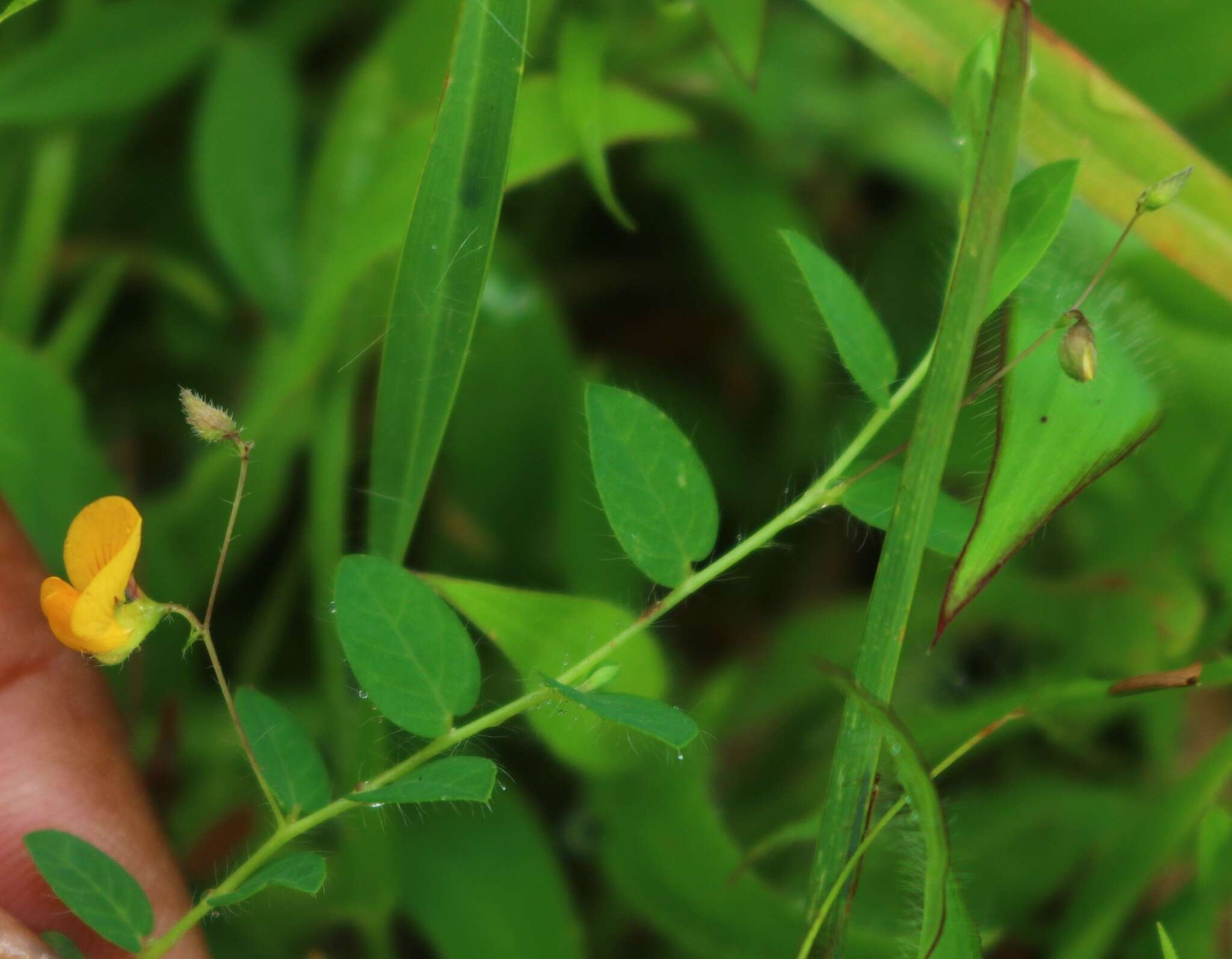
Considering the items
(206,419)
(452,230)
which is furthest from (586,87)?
(206,419)

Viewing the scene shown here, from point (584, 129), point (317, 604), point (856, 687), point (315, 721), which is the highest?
point (584, 129)

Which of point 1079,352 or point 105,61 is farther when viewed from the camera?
point 105,61

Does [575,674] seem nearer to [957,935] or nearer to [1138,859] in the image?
[957,935]

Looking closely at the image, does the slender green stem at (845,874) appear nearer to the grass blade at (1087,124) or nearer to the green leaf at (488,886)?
the green leaf at (488,886)

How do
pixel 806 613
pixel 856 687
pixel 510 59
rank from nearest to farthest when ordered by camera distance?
1. pixel 856 687
2. pixel 510 59
3. pixel 806 613

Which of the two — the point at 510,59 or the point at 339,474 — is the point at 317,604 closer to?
the point at 339,474

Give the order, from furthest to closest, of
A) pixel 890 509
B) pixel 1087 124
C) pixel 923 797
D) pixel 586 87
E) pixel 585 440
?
pixel 585 440 < pixel 586 87 < pixel 1087 124 < pixel 890 509 < pixel 923 797

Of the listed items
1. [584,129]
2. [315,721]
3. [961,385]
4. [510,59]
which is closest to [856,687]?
[961,385]
